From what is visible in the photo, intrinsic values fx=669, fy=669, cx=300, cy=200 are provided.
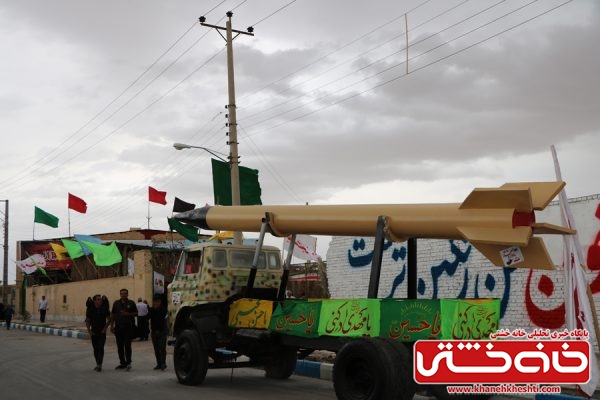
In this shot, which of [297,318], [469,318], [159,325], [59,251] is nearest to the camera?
[469,318]

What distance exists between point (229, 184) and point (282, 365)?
1092 centimetres

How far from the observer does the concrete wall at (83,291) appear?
28516 millimetres

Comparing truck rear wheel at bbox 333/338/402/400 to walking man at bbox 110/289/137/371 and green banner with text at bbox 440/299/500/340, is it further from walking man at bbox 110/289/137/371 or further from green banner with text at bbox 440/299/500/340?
walking man at bbox 110/289/137/371

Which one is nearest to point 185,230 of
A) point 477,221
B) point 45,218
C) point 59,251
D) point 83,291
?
point 477,221

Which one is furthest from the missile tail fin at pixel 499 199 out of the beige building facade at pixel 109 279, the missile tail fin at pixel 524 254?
the beige building facade at pixel 109 279

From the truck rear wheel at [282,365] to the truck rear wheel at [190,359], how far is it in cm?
134

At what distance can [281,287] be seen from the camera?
455 inches

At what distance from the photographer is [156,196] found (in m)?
31.8

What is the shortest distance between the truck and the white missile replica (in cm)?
1

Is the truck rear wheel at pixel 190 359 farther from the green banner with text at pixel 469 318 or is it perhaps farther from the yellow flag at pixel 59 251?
the yellow flag at pixel 59 251

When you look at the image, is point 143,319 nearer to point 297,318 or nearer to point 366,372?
point 297,318

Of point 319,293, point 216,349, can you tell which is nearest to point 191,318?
point 216,349

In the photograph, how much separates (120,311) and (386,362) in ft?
24.8

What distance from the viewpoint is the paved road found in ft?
33.5
